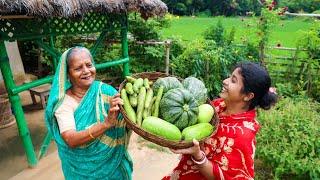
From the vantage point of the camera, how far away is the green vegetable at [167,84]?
79.5 inches

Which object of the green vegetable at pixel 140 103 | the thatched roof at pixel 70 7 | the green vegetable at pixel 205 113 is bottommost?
the green vegetable at pixel 205 113

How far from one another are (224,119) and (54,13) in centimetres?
337

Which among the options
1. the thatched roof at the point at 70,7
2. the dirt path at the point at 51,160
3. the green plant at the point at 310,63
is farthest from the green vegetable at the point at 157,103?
the green plant at the point at 310,63

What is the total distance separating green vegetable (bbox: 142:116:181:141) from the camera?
5.81 feet

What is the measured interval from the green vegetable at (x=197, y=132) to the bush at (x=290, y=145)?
2.41 metres

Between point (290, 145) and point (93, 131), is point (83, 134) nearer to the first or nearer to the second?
point (93, 131)

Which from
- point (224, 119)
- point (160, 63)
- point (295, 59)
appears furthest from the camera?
point (160, 63)

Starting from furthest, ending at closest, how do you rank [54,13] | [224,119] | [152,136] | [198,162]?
[54,13] → [224,119] → [198,162] → [152,136]

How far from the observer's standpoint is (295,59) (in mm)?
7469

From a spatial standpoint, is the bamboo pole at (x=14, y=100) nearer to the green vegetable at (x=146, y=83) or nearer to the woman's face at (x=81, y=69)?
the woman's face at (x=81, y=69)

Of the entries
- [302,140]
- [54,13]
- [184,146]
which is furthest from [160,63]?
[184,146]

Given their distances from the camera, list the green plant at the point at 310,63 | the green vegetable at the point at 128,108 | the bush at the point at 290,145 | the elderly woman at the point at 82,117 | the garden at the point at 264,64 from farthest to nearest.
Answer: the green plant at the point at 310,63, the garden at the point at 264,64, the bush at the point at 290,145, the elderly woman at the point at 82,117, the green vegetable at the point at 128,108

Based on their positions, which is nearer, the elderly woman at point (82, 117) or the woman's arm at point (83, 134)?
the woman's arm at point (83, 134)

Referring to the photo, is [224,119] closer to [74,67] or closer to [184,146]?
[184,146]
